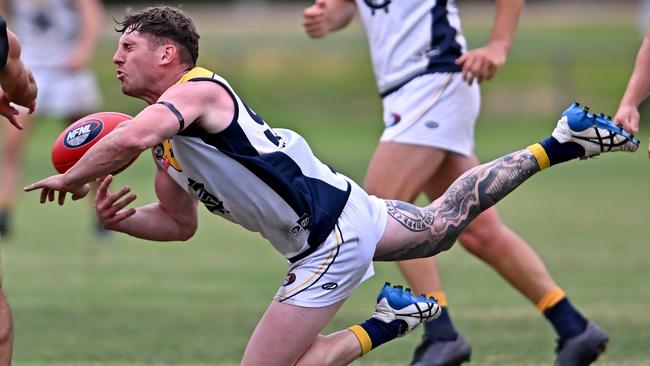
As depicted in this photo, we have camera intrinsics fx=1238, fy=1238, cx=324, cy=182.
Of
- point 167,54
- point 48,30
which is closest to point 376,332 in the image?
point 167,54

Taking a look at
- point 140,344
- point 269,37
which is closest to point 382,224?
point 140,344

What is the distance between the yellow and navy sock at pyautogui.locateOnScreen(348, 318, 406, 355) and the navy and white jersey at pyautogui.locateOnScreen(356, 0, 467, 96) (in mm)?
1722

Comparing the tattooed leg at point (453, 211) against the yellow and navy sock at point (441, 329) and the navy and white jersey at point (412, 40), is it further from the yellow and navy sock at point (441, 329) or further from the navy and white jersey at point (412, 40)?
the navy and white jersey at point (412, 40)

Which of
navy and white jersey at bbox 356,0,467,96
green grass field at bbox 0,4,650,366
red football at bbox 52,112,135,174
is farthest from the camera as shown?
green grass field at bbox 0,4,650,366

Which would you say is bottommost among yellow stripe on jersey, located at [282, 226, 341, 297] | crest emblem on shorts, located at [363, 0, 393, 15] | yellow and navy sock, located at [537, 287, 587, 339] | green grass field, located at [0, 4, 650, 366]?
green grass field, located at [0, 4, 650, 366]

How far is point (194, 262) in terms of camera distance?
10531 millimetres

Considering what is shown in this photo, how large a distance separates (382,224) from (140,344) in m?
2.38

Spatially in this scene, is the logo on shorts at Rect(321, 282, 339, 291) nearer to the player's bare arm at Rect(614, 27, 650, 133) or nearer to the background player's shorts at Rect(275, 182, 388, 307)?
the background player's shorts at Rect(275, 182, 388, 307)

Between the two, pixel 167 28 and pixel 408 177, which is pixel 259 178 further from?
pixel 408 177

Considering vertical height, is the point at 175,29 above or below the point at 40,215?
above

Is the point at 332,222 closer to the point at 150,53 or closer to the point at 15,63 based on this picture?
the point at 150,53

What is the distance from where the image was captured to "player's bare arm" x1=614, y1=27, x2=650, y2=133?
5.57 metres

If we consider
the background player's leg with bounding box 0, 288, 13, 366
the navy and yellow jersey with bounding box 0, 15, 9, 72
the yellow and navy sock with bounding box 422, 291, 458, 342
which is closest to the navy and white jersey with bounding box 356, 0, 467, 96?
the yellow and navy sock with bounding box 422, 291, 458, 342

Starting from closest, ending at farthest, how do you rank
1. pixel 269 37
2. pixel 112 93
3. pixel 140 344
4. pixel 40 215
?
pixel 140 344 → pixel 40 215 → pixel 112 93 → pixel 269 37
